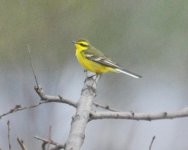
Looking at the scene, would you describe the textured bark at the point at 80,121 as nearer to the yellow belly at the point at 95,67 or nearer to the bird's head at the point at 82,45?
the yellow belly at the point at 95,67

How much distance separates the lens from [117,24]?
1044cm

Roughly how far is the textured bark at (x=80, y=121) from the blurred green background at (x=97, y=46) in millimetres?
2325

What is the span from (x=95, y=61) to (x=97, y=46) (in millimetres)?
5162

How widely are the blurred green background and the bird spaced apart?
0.78 meters

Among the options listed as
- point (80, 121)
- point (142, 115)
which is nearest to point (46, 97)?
point (80, 121)

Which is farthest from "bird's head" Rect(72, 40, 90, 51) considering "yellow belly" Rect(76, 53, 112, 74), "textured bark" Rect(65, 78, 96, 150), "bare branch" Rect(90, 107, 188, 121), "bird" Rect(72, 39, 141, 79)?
"bare branch" Rect(90, 107, 188, 121)

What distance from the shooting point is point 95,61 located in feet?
12.1

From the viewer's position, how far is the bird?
141 inches

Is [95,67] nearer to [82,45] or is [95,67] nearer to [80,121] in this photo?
[82,45]

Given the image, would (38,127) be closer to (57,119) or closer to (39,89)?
(57,119)

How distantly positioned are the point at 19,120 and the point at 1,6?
580cm

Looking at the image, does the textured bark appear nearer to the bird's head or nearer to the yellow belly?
the yellow belly

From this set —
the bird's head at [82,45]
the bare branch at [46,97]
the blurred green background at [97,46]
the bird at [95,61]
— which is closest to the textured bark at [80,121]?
the bare branch at [46,97]

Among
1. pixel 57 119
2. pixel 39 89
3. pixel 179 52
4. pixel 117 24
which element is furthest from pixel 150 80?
pixel 39 89
